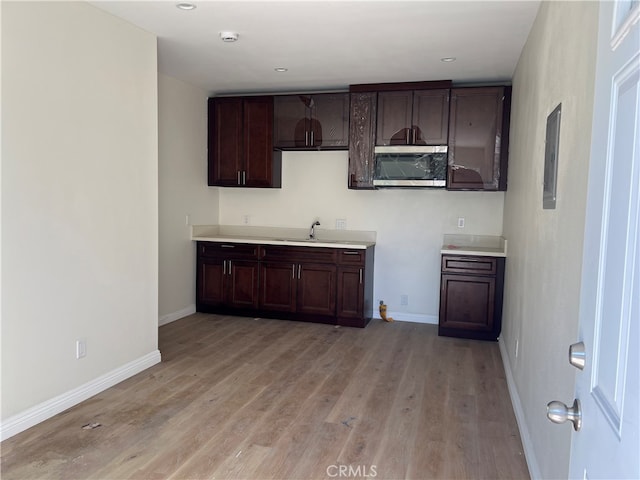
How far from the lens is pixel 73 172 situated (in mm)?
2973

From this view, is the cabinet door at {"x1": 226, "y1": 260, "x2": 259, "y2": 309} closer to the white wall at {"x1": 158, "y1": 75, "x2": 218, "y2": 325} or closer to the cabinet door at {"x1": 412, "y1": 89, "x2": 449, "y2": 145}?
the white wall at {"x1": 158, "y1": 75, "x2": 218, "y2": 325}

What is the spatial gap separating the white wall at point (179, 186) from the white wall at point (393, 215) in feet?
3.05

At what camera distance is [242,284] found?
5414 mm

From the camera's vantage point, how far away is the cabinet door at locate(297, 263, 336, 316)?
202 inches

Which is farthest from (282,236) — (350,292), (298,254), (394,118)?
(394,118)

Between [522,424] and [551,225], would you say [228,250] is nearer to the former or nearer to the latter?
[522,424]

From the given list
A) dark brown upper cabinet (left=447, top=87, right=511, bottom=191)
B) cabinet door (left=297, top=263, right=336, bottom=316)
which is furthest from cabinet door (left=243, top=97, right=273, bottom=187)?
dark brown upper cabinet (left=447, top=87, right=511, bottom=191)

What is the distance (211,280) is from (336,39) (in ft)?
10.3

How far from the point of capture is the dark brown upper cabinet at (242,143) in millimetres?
5398

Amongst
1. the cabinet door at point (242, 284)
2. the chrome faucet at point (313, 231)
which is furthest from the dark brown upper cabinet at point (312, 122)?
the cabinet door at point (242, 284)

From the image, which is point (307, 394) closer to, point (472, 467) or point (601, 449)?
point (472, 467)

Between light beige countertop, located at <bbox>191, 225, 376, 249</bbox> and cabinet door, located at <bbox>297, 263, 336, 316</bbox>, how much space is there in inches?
10.7

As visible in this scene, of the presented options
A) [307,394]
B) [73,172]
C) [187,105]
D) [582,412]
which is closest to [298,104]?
[187,105]

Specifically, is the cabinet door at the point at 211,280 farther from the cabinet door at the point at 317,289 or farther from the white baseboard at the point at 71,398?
the white baseboard at the point at 71,398
